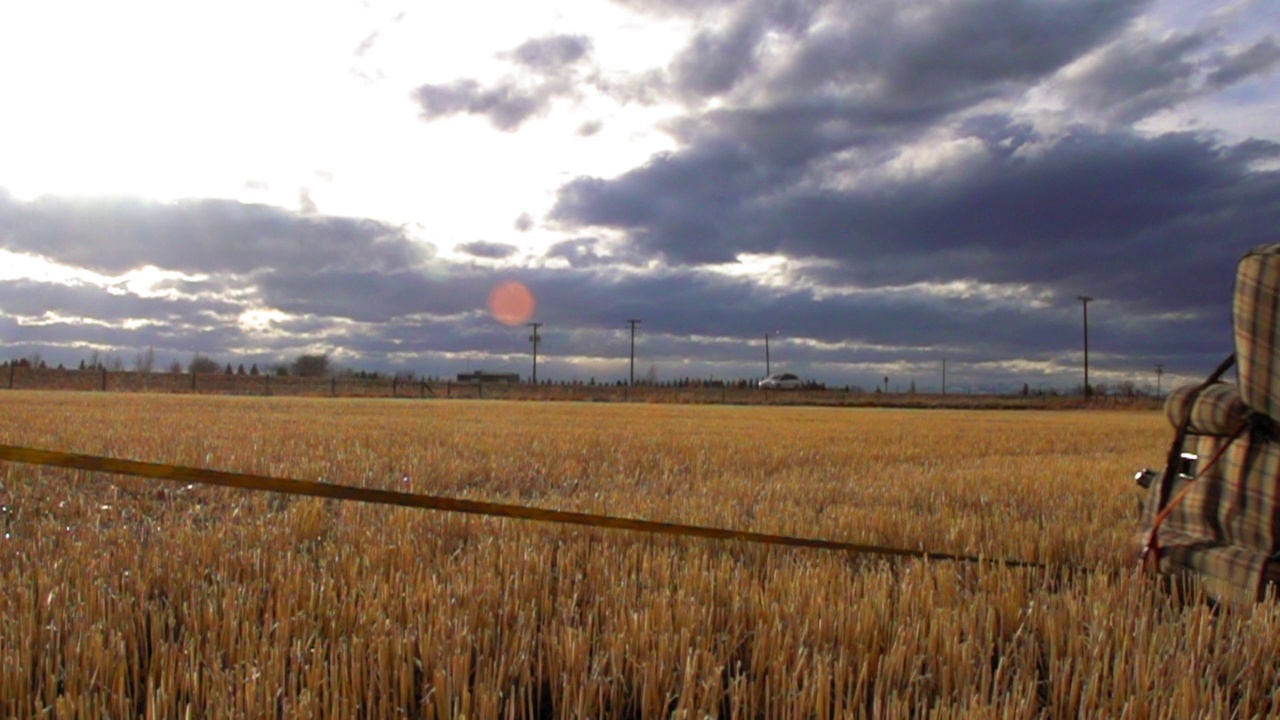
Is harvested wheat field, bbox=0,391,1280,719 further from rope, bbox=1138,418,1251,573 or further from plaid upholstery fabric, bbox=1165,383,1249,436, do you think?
plaid upholstery fabric, bbox=1165,383,1249,436

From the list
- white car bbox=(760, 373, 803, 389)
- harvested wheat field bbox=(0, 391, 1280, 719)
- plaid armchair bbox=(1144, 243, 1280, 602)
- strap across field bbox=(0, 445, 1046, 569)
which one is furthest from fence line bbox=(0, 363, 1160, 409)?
plaid armchair bbox=(1144, 243, 1280, 602)

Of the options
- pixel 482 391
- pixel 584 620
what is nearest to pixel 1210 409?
pixel 584 620

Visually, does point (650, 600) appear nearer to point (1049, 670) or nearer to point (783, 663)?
point (783, 663)

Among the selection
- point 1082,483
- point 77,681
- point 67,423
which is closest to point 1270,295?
point 77,681

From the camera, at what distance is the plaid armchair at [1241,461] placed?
3.13 m

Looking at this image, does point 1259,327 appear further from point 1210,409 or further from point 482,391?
point 482,391

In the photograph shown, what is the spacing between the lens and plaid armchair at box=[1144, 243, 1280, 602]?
3135 mm

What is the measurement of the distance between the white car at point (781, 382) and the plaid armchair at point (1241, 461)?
115m

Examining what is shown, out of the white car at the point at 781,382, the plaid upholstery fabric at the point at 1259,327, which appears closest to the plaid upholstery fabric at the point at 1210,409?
the plaid upholstery fabric at the point at 1259,327

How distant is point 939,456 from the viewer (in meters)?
13.7

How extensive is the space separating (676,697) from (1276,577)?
8.21 feet

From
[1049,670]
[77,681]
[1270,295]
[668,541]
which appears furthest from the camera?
[668,541]

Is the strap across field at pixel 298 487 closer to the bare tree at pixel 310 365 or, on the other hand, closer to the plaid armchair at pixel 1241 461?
the plaid armchair at pixel 1241 461

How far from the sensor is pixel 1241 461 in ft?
10.8
